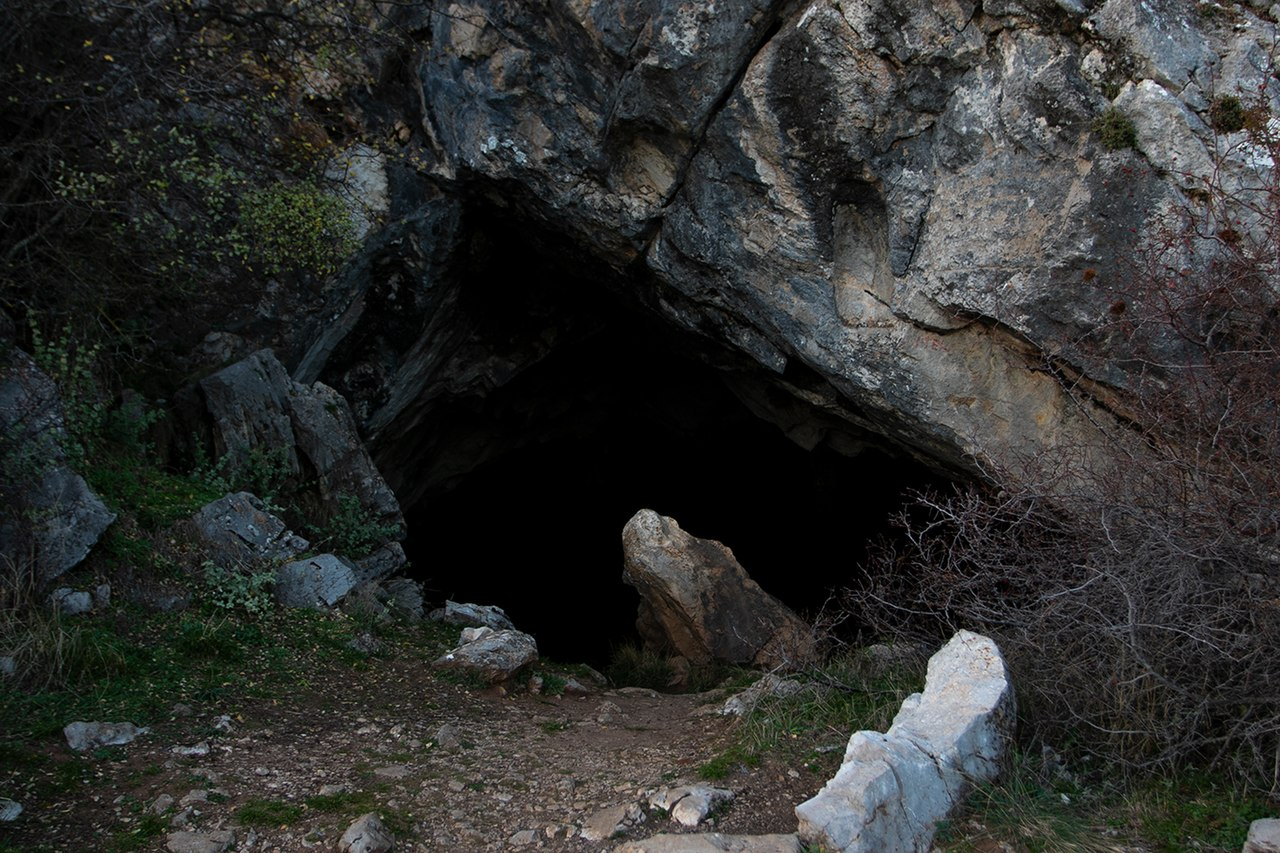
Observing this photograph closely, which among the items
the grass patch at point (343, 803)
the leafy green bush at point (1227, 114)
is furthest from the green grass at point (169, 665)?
the leafy green bush at point (1227, 114)

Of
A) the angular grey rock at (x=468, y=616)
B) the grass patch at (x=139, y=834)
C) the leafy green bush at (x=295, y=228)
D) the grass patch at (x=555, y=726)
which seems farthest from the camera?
the angular grey rock at (x=468, y=616)

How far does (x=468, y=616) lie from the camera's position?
258 inches

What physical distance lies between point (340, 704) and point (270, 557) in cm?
132

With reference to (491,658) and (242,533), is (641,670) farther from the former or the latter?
(242,533)

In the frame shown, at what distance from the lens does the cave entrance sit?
891cm

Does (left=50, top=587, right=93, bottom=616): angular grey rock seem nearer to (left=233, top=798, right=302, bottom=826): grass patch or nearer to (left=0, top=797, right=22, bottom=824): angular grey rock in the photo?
(left=0, top=797, right=22, bottom=824): angular grey rock

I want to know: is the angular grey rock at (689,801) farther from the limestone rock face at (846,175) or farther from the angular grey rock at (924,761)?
the limestone rock face at (846,175)

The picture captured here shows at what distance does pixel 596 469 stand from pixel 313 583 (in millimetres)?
6489

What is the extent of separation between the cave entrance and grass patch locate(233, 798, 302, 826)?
5.19m

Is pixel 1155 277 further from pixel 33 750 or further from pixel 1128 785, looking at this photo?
pixel 33 750

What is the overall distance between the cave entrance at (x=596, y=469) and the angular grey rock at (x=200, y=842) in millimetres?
5415

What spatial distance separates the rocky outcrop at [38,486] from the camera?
4719 millimetres

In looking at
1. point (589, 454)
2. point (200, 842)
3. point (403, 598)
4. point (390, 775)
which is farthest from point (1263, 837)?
point (589, 454)

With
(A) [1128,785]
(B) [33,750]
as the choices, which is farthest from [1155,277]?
(B) [33,750]
